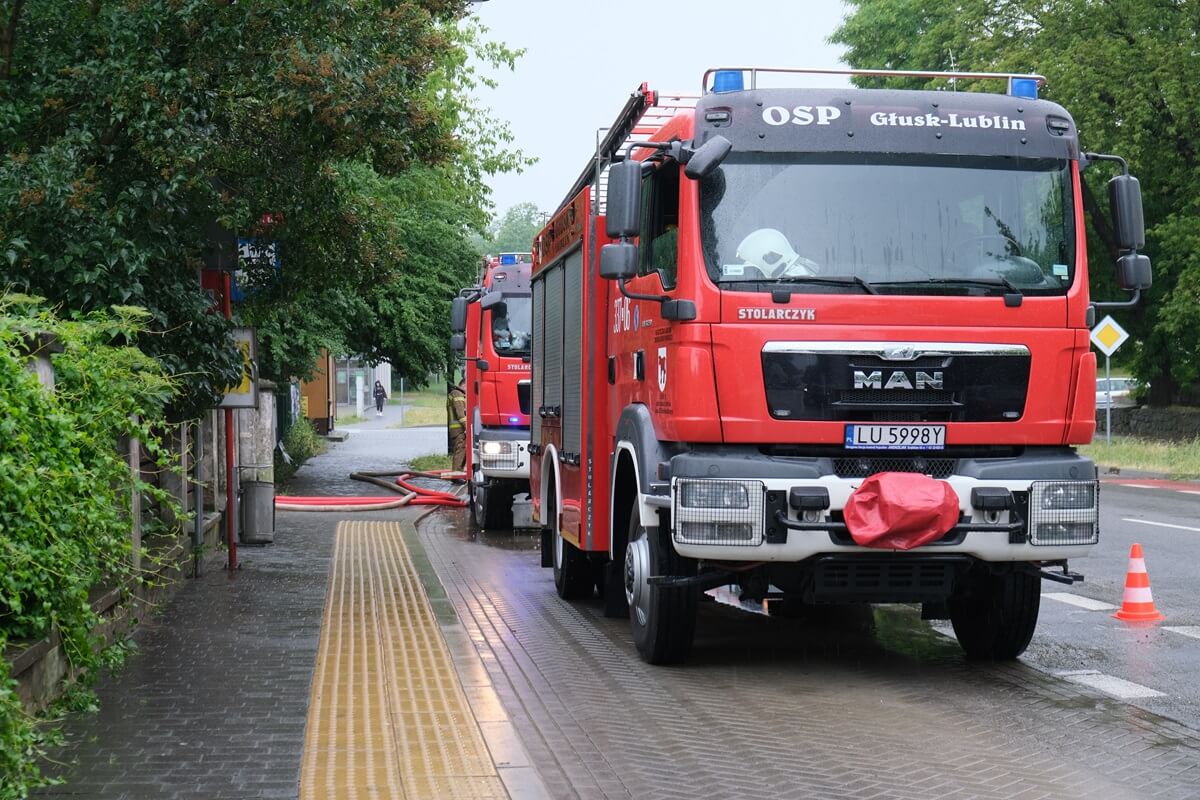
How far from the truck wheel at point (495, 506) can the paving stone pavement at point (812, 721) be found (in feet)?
26.6

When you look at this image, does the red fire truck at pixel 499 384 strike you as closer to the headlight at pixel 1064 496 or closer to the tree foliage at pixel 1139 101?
the headlight at pixel 1064 496

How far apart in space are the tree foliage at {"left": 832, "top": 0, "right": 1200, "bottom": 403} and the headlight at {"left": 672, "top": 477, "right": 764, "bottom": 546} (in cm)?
2569

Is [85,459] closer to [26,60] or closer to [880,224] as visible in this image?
[880,224]

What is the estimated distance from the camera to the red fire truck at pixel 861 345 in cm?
833

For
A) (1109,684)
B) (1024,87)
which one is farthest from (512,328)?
(1109,684)

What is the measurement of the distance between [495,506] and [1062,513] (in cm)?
1162

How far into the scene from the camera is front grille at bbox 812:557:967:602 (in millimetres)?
8469

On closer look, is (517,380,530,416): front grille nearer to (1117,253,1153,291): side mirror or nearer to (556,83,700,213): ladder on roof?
(556,83,700,213): ladder on roof

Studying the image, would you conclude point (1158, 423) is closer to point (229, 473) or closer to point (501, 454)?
point (501, 454)

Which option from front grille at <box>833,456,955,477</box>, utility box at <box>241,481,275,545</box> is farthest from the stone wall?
front grille at <box>833,456,955,477</box>

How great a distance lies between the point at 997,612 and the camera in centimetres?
930

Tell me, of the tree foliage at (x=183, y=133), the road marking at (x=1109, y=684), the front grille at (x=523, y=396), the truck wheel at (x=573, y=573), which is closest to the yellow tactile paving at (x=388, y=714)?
the truck wheel at (x=573, y=573)

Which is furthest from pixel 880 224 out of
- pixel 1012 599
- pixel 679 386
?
pixel 1012 599

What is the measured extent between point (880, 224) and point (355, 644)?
13.6ft
